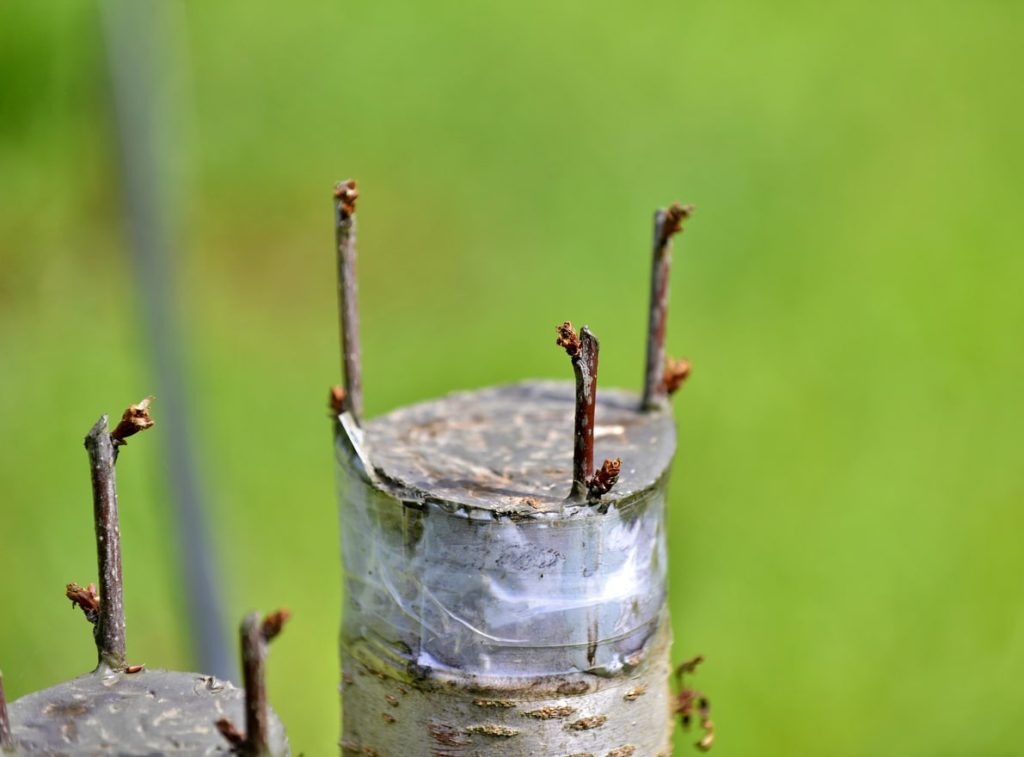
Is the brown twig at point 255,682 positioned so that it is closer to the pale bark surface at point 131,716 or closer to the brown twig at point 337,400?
the pale bark surface at point 131,716

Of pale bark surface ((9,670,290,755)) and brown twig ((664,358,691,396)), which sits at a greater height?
brown twig ((664,358,691,396))

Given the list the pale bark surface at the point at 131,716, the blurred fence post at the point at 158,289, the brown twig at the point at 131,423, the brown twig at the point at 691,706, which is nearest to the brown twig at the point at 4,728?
the pale bark surface at the point at 131,716

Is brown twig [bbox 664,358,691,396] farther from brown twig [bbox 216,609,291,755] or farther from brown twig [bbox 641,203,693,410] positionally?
brown twig [bbox 216,609,291,755]

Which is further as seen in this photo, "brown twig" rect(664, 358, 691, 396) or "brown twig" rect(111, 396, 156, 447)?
"brown twig" rect(664, 358, 691, 396)

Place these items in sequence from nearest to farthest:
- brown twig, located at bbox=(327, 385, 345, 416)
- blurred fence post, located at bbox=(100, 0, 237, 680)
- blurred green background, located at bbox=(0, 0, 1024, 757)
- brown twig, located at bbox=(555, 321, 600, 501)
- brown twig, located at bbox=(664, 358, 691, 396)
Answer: brown twig, located at bbox=(555, 321, 600, 501) → brown twig, located at bbox=(327, 385, 345, 416) → brown twig, located at bbox=(664, 358, 691, 396) → blurred fence post, located at bbox=(100, 0, 237, 680) → blurred green background, located at bbox=(0, 0, 1024, 757)

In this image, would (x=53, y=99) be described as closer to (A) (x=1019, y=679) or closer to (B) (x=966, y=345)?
(B) (x=966, y=345)

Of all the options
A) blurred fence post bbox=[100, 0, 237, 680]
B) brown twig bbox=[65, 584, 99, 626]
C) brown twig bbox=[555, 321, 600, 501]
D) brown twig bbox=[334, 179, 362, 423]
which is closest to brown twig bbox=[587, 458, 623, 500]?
brown twig bbox=[555, 321, 600, 501]
